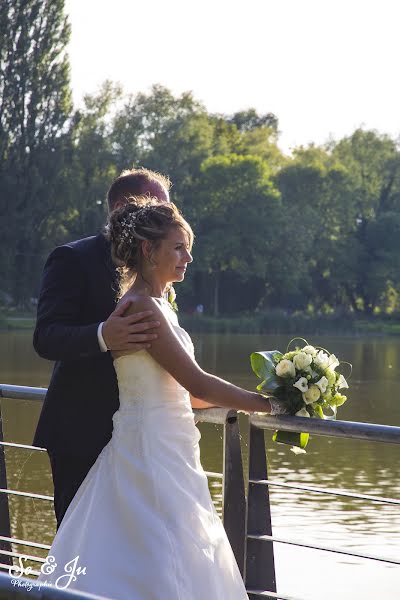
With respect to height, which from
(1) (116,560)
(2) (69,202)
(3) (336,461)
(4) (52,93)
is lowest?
(3) (336,461)

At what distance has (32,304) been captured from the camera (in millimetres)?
56969

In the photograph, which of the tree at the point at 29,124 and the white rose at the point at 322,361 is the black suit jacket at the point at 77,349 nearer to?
the white rose at the point at 322,361

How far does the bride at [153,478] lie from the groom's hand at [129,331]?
3 cm

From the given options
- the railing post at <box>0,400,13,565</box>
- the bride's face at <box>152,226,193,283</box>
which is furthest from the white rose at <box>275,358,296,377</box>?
the railing post at <box>0,400,13,565</box>

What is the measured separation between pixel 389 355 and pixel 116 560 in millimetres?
36267

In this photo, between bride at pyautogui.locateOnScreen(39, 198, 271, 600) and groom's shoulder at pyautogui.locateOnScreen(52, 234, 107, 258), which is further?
groom's shoulder at pyautogui.locateOnScreen(52, 234, 107, 258)

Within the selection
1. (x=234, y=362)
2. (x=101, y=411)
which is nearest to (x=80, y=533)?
(x=101, y=411)

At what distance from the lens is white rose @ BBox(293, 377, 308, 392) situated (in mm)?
3551

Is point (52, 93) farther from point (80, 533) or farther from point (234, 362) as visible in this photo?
point (80, 533)

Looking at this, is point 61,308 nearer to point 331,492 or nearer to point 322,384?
point 322,384

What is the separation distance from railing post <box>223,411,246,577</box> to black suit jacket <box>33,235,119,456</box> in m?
0.42

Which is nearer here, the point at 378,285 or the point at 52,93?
the point at 52,93

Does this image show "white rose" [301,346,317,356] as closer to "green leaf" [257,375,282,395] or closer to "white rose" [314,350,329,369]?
"white rose" [314,350,329,369]

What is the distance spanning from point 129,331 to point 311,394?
23.0 inches
